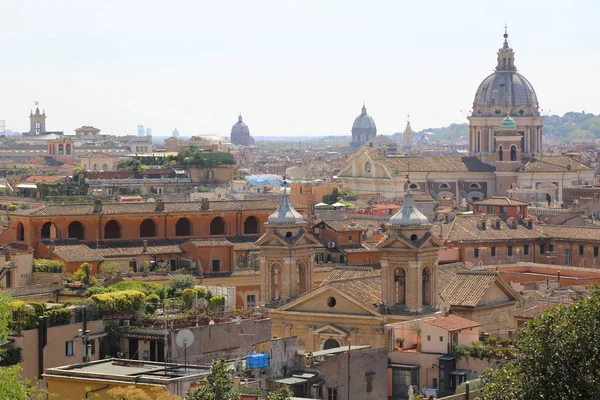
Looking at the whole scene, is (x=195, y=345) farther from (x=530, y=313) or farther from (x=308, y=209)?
(x=308, y=209)

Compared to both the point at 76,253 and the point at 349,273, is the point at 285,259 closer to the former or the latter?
the point at 349,273

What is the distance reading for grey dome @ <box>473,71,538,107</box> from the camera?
10906 cm

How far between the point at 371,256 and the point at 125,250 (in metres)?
6.35

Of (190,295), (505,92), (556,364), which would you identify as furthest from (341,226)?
(505,92)

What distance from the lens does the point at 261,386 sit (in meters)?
29.3

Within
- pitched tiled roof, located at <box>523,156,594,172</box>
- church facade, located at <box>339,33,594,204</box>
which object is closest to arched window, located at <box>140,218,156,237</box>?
church facade, located at <box>339,33,594,204</box>

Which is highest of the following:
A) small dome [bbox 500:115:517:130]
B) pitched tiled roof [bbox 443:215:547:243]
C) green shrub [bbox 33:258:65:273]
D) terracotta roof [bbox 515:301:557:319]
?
small dome [bbox 500:115:517:130]

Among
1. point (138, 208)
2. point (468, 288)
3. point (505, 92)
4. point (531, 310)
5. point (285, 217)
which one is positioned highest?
point (505, 92)

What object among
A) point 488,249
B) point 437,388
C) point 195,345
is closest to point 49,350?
point 195,345

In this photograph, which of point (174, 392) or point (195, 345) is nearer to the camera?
point (174, 392)

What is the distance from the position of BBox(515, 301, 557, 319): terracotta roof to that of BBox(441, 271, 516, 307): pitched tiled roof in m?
0.85

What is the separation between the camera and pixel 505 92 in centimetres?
10925

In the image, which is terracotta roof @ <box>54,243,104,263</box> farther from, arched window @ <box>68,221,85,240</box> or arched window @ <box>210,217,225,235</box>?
arched window @ <box>210,217,225,235</box>

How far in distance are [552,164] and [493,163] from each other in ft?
12.2
